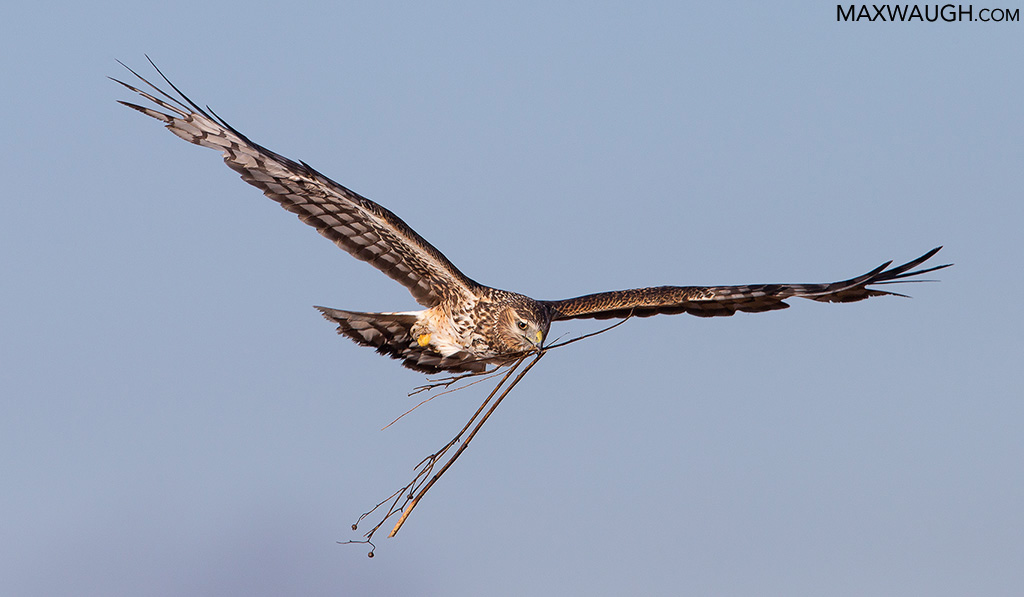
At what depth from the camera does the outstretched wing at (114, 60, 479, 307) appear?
8430 mm

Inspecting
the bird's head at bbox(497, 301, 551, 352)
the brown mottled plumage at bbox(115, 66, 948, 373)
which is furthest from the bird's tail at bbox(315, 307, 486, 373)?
the bird's head at bbox(497, 301, 551, 352)

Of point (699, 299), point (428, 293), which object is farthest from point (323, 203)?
point (699, 299)

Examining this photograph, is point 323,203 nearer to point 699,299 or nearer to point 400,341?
point 400,341

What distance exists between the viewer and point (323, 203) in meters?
8.77

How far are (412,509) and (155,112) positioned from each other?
14.3ft

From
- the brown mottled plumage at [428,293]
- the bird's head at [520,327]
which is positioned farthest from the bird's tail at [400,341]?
the bird's head at [520,327]

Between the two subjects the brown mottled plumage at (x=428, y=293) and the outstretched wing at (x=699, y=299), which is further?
the outstretched wing at (x=699, y=299)

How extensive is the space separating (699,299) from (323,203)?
366 cm

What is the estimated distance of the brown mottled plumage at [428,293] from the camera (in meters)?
8.50

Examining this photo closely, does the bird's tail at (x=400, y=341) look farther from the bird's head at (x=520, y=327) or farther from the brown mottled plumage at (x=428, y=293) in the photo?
the bird's head at (x=520, y=327)

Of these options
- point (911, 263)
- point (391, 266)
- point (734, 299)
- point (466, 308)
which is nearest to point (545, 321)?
point (466, 308)

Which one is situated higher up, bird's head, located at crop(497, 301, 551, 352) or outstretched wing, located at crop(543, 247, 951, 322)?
outstretched wing, located at crop(543, 247, 951, 322)

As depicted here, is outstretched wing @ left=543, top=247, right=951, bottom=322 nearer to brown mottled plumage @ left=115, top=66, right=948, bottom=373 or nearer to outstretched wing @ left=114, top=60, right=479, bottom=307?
brown mottled plumage @ left=115, top=66, right=948, bottom=373

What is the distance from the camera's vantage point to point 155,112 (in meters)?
8.37
